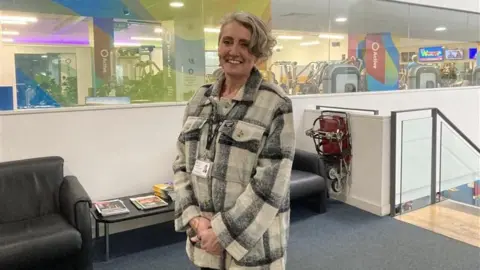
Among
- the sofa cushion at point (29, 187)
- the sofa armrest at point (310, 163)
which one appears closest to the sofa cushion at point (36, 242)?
the sofa cushion at point (29, 187)

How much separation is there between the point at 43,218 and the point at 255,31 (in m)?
2.52

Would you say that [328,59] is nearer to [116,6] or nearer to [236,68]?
[116,6]

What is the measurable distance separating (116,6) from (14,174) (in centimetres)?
189

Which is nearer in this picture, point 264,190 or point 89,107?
point 264,190

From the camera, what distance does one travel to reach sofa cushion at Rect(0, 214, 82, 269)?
261cm

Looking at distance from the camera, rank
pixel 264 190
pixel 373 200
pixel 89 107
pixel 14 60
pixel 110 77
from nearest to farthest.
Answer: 1. pixel 264 190
2. pixel 14 60
3. pixel 89 107
4. pixel 110 77
5. pixel 373 200

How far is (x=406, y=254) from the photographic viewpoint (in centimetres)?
339

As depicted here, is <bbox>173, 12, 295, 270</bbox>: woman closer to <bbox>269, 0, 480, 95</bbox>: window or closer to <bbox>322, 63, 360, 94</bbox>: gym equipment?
<bbox>269, 0, 480, 95</bbox>: window

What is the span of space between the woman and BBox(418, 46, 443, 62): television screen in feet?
23.0

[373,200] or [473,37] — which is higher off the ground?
[473,37]

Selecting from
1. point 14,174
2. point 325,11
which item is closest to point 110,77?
point 14,174

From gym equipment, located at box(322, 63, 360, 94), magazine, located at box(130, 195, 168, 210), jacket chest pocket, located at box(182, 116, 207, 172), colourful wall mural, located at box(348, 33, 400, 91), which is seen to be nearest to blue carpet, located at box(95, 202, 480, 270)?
magazine, located at box(130, 195, 168, 210)

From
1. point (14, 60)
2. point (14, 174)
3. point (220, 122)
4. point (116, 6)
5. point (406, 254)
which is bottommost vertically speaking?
point (406, 254)

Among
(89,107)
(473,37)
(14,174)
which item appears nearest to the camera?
(14,174)
